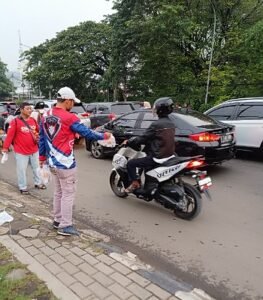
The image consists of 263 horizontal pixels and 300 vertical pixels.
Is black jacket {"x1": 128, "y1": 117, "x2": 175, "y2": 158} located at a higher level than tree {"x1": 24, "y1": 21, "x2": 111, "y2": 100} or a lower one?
lower

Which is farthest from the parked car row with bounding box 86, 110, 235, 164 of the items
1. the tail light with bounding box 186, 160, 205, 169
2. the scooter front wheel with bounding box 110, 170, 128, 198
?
the tail light with bounding box 186, 160, 205, 169

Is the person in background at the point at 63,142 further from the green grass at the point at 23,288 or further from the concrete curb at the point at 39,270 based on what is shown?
the green grass at the point at 23,288

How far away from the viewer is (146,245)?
4.48 m

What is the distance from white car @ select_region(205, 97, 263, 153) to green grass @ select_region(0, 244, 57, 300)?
23.8 feet

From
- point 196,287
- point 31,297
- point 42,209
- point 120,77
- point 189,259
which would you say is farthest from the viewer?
point 120,77

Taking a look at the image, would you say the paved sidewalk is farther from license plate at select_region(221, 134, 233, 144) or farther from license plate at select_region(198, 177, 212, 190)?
license plate at select_region(221, 134, 233, 144)

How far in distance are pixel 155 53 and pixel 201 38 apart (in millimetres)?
2959

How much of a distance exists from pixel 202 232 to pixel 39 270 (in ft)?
7.40

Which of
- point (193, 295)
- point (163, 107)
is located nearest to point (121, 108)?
point (163, 107)

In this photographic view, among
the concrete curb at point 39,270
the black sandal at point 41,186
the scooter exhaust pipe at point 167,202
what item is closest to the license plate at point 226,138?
the scooter exhaust pipe at point 167,202

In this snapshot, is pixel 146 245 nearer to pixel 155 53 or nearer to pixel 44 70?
pixel 155 53

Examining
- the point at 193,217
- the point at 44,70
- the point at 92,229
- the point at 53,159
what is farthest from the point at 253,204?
the point at 44,70

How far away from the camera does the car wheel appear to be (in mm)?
10234

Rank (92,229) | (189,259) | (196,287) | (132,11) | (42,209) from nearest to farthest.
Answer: (196,287) → (189,259) → (92,229) → (42,209) → (132,11)
